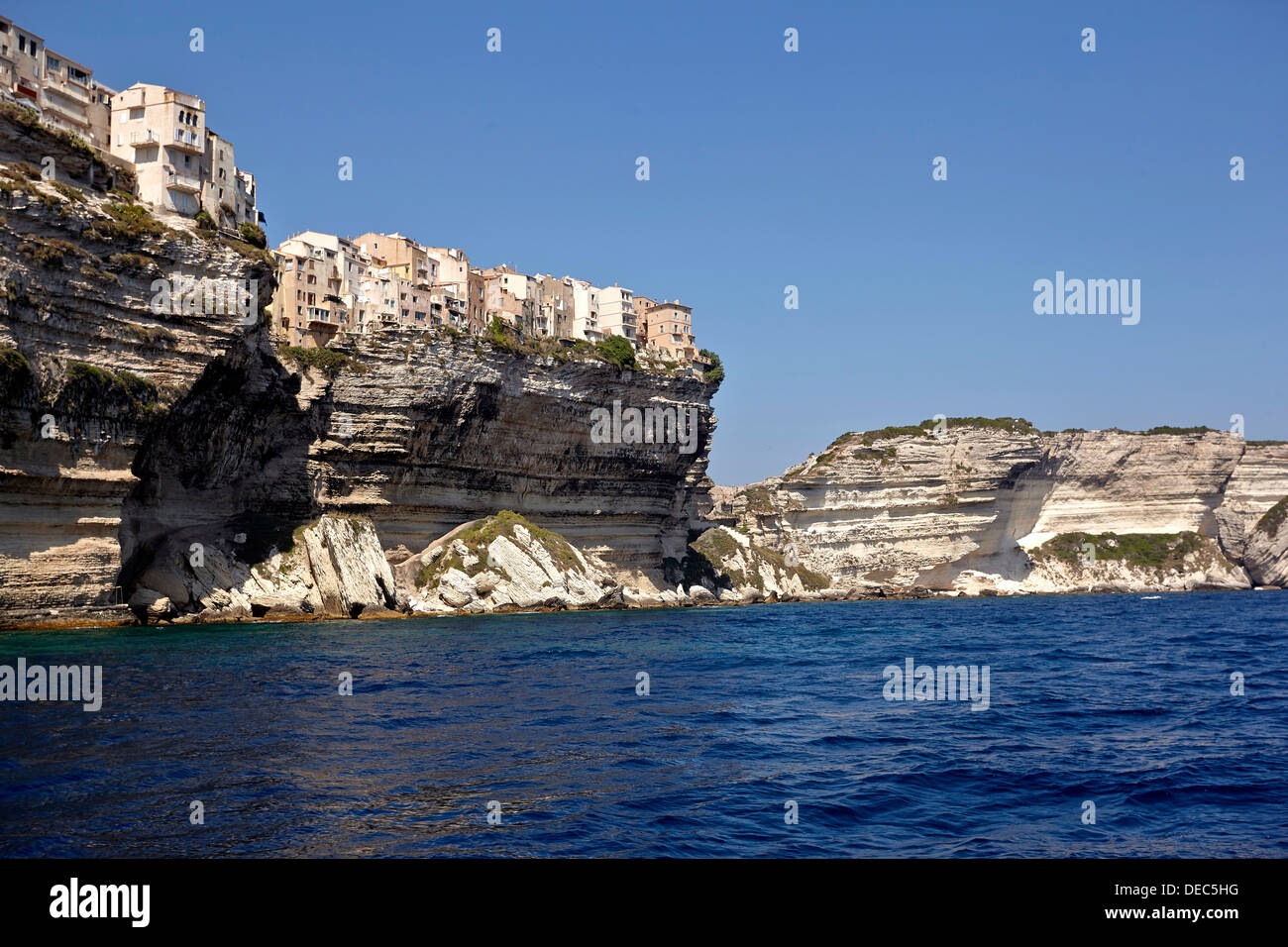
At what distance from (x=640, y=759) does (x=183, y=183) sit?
56070 mm

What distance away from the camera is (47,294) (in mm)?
45750

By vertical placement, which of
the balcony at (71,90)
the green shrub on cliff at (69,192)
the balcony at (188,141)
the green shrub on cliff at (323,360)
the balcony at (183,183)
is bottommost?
the green shrub on cliff at (323,360)

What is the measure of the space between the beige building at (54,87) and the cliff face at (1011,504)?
78881 millimetres

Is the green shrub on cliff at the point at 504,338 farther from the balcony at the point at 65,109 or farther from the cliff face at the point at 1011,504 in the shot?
the cliff face at the point at 1011,504

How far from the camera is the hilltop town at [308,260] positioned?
58781 mm

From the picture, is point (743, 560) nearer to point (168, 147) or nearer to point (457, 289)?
point (457, 289)

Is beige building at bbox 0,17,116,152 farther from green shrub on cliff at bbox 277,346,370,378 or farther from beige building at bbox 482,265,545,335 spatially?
beige building at bbox 482,265,545,335

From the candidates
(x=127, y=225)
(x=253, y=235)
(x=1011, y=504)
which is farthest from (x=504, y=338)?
(x=1011, y=504)

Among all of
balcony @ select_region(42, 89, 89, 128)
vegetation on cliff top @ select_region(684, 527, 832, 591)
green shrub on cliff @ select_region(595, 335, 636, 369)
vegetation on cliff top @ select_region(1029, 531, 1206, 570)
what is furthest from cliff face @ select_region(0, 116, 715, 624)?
vegetation on cliff top @ select_region(1029, 531, 1206, 570)

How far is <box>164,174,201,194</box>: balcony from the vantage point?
59.1 metres

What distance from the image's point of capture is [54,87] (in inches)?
2309

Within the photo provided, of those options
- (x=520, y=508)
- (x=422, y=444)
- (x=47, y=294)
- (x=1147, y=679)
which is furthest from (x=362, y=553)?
(x=1147, y=679)

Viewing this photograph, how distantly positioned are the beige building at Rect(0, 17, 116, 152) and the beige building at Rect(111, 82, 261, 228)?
932 mm

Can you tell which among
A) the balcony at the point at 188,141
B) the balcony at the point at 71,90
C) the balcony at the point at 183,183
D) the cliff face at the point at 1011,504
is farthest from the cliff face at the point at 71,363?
the cliff face at the point at 1011,504
